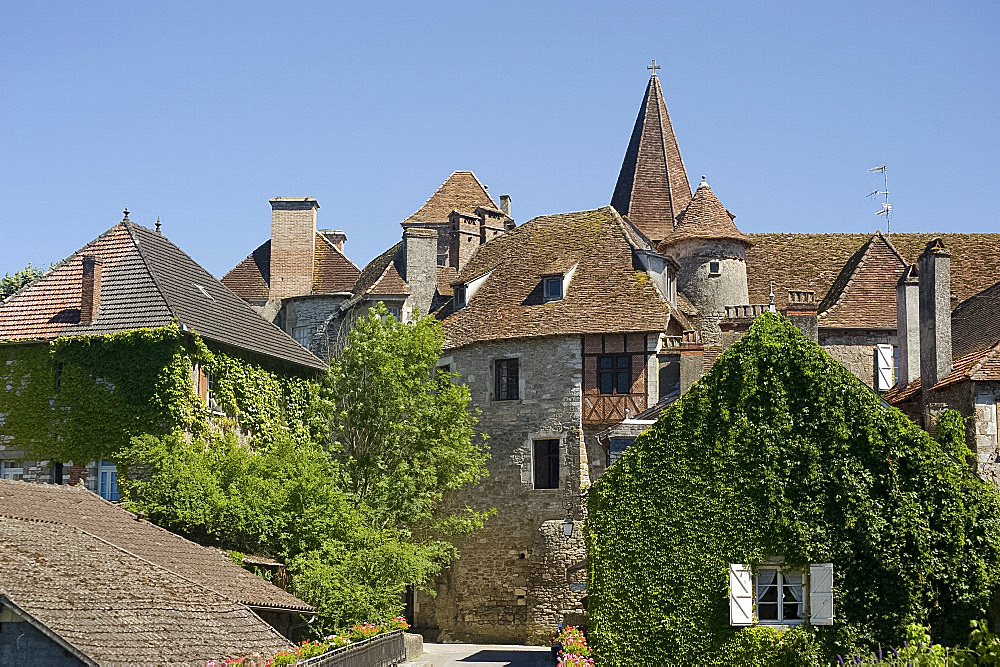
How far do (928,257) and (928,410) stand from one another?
271 centimetres

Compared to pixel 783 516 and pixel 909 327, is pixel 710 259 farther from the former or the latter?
pixel 783 516

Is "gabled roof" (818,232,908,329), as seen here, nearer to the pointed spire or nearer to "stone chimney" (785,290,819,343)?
"stone chimney" (785,290,819,343)

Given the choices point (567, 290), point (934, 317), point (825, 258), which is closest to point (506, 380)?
point (567, 290)

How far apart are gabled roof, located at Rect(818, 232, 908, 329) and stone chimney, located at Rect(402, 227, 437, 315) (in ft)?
36.6

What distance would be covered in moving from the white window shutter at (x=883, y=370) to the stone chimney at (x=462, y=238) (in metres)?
19.4

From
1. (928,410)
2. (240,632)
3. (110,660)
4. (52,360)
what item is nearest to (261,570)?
(240,632)

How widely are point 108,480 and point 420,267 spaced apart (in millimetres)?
14003

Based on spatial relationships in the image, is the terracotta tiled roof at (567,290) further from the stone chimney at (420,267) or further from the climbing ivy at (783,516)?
the climbing ivy at (783,516)

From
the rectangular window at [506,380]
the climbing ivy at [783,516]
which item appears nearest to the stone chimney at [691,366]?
the rectangular window at [506,380]

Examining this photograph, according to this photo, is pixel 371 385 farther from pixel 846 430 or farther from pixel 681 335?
pixel 846 430

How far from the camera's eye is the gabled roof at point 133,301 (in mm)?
29641

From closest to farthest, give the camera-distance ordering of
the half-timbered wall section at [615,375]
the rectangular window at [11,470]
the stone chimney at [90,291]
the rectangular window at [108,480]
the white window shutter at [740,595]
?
1. the white window shutter at [740,595]
2. the rectangular window at [108,480]
3. the rectangular window at [11,470]
4. the stone chimney at [90,291]
5. the half-timbered wall section at [615,375]

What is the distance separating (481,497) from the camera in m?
35.4

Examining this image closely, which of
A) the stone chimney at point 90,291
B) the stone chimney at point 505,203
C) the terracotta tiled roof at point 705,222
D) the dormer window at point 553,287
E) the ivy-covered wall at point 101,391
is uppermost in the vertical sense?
the stone chimney at point 505,203
